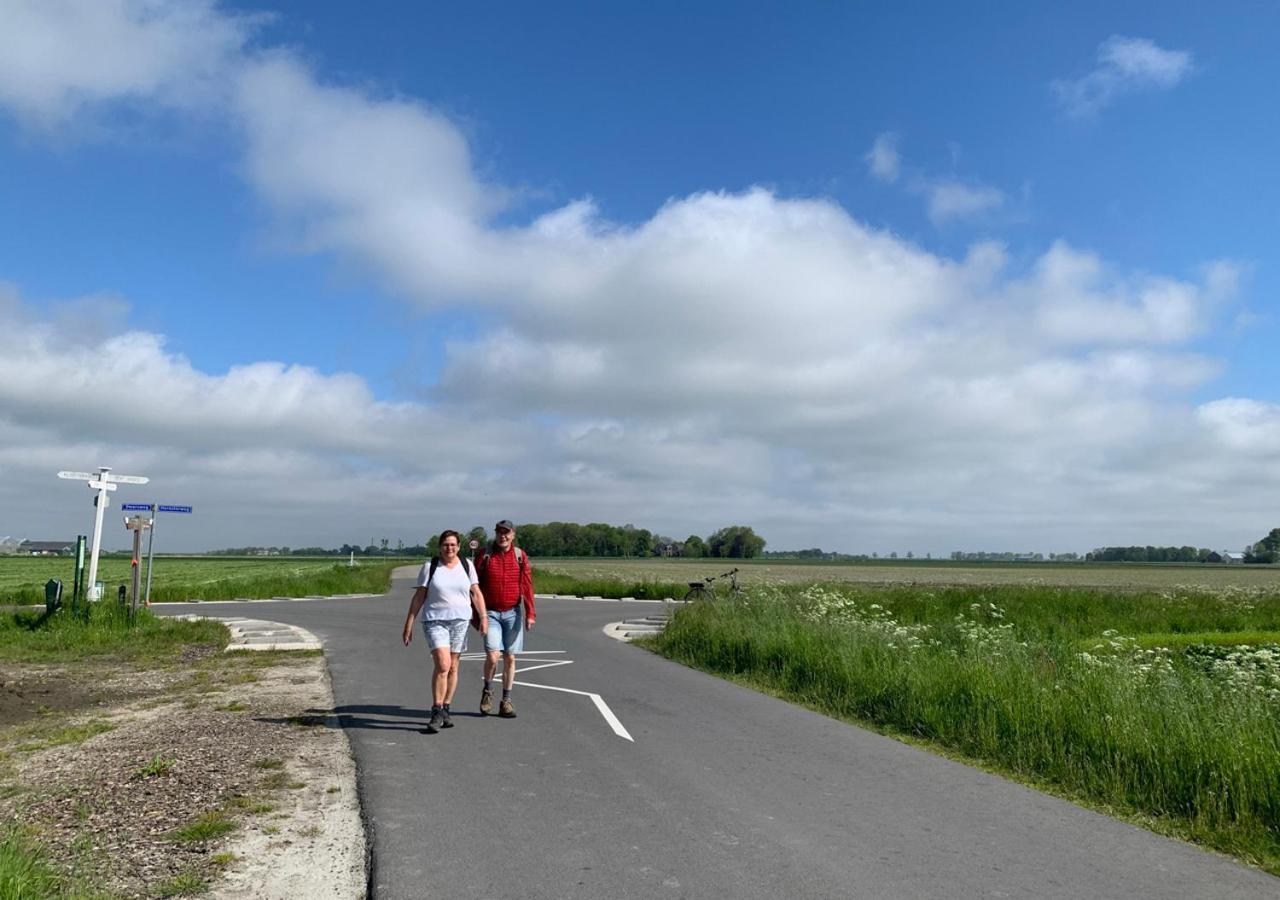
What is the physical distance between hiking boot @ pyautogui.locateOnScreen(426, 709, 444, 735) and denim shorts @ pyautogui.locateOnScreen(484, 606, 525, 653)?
855mm

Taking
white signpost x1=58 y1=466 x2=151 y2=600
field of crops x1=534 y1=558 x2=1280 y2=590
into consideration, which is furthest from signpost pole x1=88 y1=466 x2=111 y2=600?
field of crops x1=534 y1=558 x2=1280 y2=590

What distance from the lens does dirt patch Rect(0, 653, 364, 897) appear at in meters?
4.86

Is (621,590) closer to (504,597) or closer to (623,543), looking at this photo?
(504,597)

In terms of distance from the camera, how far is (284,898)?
4.49m

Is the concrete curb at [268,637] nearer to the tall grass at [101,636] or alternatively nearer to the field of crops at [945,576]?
the tall grass at [101,636]

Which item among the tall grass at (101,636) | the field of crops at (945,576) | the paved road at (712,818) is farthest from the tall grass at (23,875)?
the field of crops at (945,576)

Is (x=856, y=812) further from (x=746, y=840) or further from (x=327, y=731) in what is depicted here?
(x=327, y=731)

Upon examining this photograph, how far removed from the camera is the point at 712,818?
5980 millimetres

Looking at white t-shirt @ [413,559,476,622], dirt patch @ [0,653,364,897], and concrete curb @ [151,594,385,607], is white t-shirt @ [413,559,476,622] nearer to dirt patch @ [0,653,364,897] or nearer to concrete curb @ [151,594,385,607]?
dirt patch @ [0,653,364,897]

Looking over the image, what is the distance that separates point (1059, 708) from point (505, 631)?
5441 mm

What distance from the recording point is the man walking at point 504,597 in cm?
932

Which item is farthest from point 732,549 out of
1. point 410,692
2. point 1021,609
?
point 410,692

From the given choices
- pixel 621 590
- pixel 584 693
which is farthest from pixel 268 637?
pixel 621 590

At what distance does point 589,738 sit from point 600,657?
24.4 ft
